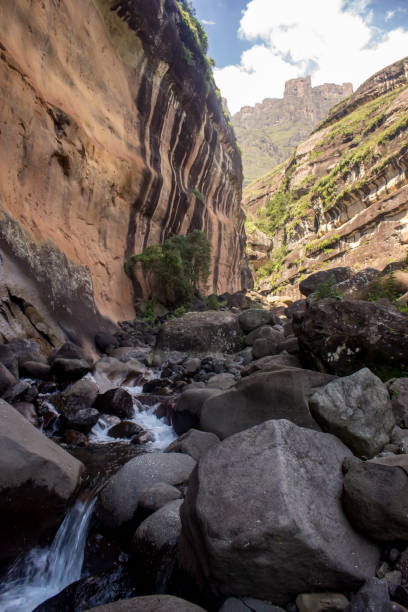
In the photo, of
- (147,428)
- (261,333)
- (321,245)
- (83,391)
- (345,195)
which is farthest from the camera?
(345,195)

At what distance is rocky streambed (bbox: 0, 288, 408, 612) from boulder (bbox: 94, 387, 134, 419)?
1.05ft

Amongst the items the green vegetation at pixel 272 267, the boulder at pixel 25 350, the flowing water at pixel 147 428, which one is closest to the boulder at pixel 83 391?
the flowing water at pixel 147 428

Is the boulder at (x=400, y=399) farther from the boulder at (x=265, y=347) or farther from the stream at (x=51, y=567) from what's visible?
the boulder at (x=265, y=347)

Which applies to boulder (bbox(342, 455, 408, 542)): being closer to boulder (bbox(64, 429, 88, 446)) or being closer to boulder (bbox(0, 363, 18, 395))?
boulder (bbox(64, 429, 88, 446))

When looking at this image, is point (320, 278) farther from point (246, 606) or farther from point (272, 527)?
point (246, 606)

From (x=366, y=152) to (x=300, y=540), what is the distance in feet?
153

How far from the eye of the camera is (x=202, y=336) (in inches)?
400

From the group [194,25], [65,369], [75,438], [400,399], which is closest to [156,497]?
[75,438]

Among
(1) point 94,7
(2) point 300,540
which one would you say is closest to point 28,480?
(2) point 300,540

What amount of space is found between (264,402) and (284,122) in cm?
16420

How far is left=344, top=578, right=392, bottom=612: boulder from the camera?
1.49 m

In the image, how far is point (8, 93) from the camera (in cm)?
916

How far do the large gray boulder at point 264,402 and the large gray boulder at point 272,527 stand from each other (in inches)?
44.2

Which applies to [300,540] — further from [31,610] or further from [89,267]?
[89,267]
